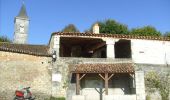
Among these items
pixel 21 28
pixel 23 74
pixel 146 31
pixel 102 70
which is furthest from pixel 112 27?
pixel 23 74

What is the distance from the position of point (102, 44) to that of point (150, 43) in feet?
12.7

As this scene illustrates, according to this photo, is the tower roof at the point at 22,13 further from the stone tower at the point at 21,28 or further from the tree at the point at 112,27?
the tree at the point at 112,27

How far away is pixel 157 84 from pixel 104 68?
4162mm

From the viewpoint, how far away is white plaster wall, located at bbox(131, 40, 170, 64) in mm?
21734

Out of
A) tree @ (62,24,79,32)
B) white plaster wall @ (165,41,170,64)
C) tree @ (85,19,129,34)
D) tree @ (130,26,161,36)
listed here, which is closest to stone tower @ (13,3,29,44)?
tree @ (62,24,79,32)

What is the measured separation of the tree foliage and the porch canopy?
176 cm

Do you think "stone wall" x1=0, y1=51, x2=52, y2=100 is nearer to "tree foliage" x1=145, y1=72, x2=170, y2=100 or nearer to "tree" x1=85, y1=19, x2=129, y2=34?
"tree foliage" x1=145, y1=72, x2=170, y2=100

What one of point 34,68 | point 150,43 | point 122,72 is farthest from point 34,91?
point 150,43

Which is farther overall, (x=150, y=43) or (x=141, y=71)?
(x=150, y=43)

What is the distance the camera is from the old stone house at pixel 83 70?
19.4 metres

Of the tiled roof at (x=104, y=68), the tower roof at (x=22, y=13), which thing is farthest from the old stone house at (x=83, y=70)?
the tower roof at (x=22, y=13)

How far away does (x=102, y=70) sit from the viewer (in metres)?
19.6

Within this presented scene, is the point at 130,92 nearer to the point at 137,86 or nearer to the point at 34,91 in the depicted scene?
the point at 137,86

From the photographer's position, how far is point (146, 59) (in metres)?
21.8
